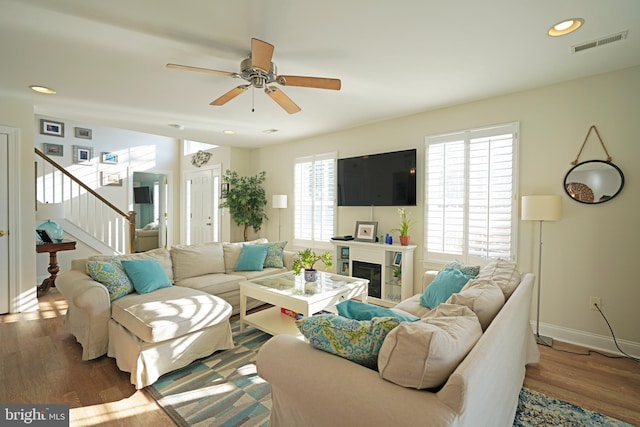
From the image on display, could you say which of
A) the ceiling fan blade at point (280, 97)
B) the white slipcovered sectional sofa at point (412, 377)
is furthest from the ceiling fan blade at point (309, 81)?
the white slipcovered sectional sofa at point (412, 377)

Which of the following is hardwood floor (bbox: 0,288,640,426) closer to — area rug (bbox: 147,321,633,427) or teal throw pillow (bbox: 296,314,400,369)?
area rug (bbox: 147,321,633,427)

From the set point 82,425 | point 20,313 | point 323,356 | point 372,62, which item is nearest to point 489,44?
point 372,62

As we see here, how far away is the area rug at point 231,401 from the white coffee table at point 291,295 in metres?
Result: 0.51

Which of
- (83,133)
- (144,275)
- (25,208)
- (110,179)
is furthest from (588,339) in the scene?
(83,133)

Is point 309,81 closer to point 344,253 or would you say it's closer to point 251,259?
point 251,259

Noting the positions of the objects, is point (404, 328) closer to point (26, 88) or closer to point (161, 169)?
point (26, 88)

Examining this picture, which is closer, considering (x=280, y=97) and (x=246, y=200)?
(x=280, y=97)

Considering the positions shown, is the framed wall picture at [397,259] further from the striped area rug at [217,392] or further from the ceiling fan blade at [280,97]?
the ceiling fan blade at [280,97]

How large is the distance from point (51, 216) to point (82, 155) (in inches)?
85.0

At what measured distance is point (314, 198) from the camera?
521 cm

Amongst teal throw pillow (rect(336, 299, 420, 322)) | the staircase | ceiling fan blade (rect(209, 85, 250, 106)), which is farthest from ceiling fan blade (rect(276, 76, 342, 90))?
the staircase

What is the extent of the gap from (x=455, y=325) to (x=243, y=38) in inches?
89.3

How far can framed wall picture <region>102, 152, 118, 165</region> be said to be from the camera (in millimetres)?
6301

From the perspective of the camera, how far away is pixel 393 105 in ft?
12.0
